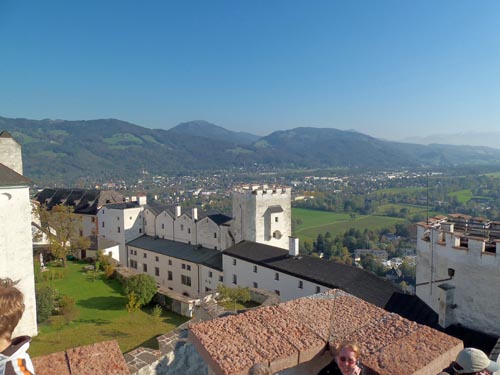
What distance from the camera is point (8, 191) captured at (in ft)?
62.6

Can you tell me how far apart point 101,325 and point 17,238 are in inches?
266

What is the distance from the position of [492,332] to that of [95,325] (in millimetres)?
19684

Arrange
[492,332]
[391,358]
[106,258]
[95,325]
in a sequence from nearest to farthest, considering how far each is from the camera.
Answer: [391,358] → [492,332] → [95,325] → [106,258]

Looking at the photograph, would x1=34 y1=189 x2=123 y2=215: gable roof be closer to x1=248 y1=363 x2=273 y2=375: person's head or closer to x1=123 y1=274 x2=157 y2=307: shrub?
x1=123 y1=274 x2=157 y2=307: shrub

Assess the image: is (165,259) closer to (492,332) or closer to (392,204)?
(492,332)

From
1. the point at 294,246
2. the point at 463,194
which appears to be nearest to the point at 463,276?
the point at 294,246

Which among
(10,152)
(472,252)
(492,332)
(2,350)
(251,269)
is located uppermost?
(10,152)

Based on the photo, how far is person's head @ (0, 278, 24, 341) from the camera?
11.1 feet

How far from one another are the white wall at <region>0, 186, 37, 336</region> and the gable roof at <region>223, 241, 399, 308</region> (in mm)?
14795

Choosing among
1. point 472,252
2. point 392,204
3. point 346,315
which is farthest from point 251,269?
point 392,204

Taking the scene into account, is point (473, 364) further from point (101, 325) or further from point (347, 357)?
point (101, 325)

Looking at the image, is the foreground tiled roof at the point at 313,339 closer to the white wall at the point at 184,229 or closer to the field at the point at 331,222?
the white wall at the point at 184,229

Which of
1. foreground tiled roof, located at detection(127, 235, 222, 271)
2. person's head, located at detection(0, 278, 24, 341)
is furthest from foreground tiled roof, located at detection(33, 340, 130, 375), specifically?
foreground tiled roof, located at detection(127, 235, 222, 271)

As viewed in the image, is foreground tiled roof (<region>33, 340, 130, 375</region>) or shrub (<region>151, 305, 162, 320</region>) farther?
shrub (<region>151, 305, 162, 320</region>)
